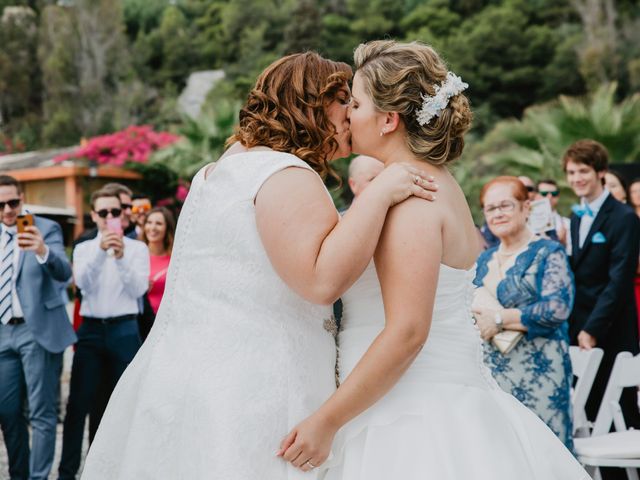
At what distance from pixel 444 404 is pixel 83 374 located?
3729mm

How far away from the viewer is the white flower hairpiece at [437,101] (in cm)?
220

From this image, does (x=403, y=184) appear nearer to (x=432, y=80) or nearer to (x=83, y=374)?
(x=432, y=80)

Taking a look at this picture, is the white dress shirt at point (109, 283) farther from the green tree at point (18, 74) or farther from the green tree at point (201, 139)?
the green tree at point (18, 74)

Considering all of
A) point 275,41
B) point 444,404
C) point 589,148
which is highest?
point 275,41

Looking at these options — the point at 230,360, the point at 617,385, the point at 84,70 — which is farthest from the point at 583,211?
the point at 84,70

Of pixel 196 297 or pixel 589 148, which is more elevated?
pixel 589 148

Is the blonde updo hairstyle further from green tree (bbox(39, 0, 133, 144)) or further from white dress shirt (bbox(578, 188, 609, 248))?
green tree (bbox(39, 0, 133, 144))

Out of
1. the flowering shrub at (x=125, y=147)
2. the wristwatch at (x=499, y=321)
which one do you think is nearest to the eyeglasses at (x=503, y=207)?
the wristwatch at (x=499, y=321)

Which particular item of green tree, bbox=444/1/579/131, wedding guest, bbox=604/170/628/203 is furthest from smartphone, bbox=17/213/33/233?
green tree, bbox=444/1/579/131

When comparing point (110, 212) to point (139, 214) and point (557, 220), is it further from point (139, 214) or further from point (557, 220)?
point (557, 220)

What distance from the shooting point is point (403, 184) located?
207 centimetres

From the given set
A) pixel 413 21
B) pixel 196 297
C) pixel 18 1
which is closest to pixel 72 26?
pixel 18 1

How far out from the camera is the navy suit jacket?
5094 mm

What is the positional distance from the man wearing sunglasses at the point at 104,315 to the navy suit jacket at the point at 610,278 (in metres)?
3.07
